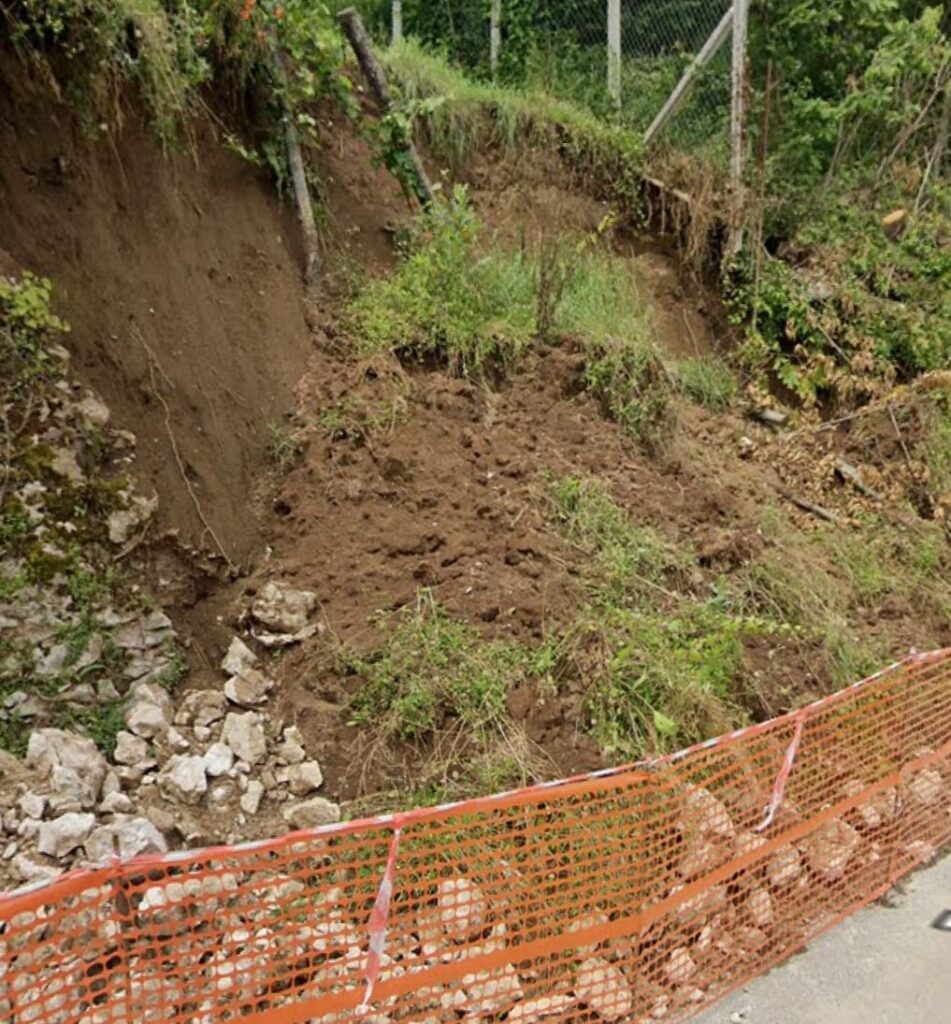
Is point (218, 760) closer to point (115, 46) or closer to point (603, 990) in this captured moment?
point (603, 990)

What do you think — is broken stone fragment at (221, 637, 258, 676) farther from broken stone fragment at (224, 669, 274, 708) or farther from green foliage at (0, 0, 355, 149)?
green foliage at (0, 0, 355, 149)

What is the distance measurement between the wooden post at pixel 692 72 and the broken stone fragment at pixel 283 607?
577 centimetres

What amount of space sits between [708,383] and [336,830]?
18.0ft

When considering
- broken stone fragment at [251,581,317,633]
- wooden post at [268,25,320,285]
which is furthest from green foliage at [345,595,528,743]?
wooden post at [268,25,320,285]

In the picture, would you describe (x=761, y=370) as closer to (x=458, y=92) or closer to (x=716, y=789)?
(x=458, y=92)

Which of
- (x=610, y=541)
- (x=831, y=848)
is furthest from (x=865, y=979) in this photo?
(x=610, y=541)

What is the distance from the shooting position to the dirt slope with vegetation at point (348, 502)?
12.0 ft

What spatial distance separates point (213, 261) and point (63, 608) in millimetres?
2382

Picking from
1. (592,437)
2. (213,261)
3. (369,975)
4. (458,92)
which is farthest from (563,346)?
(369,975)

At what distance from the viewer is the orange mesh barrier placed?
2379 millimetres

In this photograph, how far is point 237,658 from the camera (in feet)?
13.3

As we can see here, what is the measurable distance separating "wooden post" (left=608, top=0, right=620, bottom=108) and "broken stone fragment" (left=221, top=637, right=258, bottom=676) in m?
6.63

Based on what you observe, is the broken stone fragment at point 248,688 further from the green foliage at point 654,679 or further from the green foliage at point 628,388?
the green foliage at point 628,388

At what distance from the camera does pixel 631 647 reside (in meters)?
4.09
